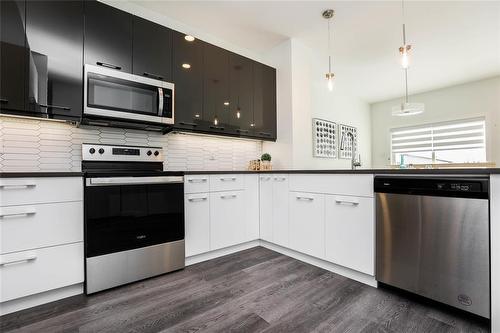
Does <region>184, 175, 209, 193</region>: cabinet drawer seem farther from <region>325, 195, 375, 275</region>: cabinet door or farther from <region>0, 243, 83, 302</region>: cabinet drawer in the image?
<region>325, 195, 375, 275</region>: cabinet door

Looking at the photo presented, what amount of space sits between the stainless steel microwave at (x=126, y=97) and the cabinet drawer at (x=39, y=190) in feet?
1.93

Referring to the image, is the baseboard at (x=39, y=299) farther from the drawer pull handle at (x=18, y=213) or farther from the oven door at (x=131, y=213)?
the drawer pull handle at (x=18, y=213)

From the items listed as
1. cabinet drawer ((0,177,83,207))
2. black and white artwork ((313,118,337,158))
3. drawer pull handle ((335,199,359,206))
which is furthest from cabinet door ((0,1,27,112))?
black and white artwork ((313,118,337,158))

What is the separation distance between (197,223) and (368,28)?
9.73 feet

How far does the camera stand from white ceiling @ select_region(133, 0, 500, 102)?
2.44 meters

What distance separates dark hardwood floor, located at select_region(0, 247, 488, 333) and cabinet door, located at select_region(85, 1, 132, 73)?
185cm

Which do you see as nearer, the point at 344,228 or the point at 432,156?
the point at 344,228

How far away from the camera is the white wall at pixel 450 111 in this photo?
415 cm

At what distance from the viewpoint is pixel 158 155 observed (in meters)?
2.40

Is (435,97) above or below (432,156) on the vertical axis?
above

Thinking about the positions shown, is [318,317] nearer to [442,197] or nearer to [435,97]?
[442,197]

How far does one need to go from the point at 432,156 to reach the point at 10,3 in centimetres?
632

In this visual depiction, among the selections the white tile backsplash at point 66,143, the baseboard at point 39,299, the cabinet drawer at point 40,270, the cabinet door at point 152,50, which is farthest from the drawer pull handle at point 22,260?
the cabinet door at point 152,50

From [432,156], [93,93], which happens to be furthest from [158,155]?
[432,156]
